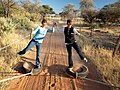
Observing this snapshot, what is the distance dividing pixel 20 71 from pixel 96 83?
2.70m

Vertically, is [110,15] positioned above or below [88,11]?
below

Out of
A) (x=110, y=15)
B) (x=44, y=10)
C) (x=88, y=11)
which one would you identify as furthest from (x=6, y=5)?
(x=44, y=10)

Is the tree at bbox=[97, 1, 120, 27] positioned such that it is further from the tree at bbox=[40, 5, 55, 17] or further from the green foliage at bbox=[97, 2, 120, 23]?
the tree at bbox=[40, 5, 55, 17]

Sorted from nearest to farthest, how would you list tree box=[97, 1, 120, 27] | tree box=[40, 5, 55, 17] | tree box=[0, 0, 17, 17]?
tree box=[0, 0, 17, 17] < tree box=[97, 1, 120, 27] < tree box=[40, 5, 55, 17]

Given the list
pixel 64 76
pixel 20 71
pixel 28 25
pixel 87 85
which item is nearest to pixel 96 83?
pixel 87 85

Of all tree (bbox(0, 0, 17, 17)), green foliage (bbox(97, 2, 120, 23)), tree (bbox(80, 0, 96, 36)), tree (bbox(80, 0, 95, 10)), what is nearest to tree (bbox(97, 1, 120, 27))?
green foliage (bbox(97, 2, 120, 23))

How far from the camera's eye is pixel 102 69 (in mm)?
6668

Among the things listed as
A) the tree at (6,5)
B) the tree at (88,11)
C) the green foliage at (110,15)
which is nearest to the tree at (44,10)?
the tree at (88,11)

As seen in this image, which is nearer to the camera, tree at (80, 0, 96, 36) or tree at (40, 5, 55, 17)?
tree at (80, 0, 96, 36)

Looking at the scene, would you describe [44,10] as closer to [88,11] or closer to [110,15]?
[88,11]

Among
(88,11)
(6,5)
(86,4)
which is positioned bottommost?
(88,11)

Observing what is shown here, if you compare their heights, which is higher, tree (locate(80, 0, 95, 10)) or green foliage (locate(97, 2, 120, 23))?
tree (locate(80, 0, 95, 10))

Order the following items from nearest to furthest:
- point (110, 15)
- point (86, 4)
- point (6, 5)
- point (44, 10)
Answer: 1. point (6, 5)
2. point (110, 15)
3. point (86, 4)
4. point (44, 10)

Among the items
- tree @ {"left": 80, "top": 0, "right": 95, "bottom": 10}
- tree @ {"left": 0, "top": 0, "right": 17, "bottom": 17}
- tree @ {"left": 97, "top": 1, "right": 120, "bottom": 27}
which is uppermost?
tree @ {"left": 80, "top": 0, "right": 95, "bottom": 10}
